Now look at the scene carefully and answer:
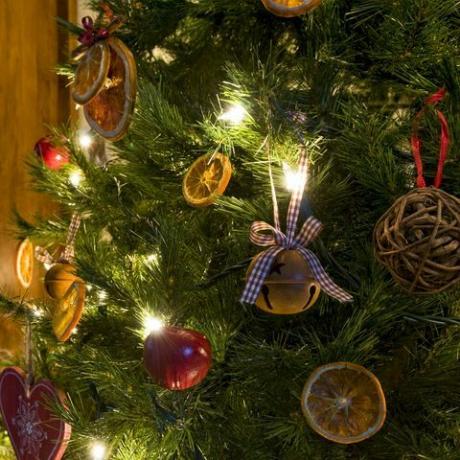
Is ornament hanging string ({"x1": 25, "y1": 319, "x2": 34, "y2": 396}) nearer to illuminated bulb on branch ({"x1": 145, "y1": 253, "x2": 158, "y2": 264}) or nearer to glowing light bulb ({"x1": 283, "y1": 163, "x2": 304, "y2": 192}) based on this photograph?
illuminated bulb on branch ({"x1": 145, "y1": 253, "x2": 158, "y2": 264})

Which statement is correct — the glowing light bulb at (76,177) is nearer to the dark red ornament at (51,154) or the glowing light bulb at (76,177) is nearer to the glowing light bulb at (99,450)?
the dark red ornament at (51,154)

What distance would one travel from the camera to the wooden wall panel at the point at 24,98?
1.22 m

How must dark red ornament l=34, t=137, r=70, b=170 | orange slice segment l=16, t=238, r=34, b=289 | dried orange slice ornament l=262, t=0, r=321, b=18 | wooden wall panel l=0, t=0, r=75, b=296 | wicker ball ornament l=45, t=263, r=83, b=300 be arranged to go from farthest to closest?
wooden wall panel l=0, t=0, r=75, b=296
orange slice segment l=16, t=238, r=34, b=289
dark red ornament l=34, t=137, r=70, b=170
wicker ball ornament l=45, t=263, r=83, b=300
dried orange slice ornament l=262, t=0, r=321, b=18

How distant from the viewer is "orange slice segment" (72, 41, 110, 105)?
0.72 metres

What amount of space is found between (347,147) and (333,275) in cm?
15

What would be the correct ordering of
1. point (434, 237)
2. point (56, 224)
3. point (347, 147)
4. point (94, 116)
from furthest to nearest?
point (56, 224), point (94, 116), point (347, 147), point (434, 237)

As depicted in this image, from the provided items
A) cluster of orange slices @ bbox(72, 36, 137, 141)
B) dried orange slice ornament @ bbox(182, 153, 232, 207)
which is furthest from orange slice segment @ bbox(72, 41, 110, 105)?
dried orange slice ornament @ bbox(182, 153, 232, 207)

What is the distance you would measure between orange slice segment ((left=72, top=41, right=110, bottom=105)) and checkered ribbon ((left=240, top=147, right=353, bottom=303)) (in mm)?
258

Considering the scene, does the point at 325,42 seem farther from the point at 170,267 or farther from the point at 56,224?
the point at 56,224

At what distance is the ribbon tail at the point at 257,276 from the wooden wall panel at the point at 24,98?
738mm

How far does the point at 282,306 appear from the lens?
22.9 inches

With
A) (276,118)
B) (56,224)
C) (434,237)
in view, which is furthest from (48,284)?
(434,237)

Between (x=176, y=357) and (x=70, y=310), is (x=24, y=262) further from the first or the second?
(x=176, y=357)

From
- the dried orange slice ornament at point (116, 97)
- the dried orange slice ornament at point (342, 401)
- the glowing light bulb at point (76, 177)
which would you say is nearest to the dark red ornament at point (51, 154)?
the glowing light bulb at point (76, 177)
